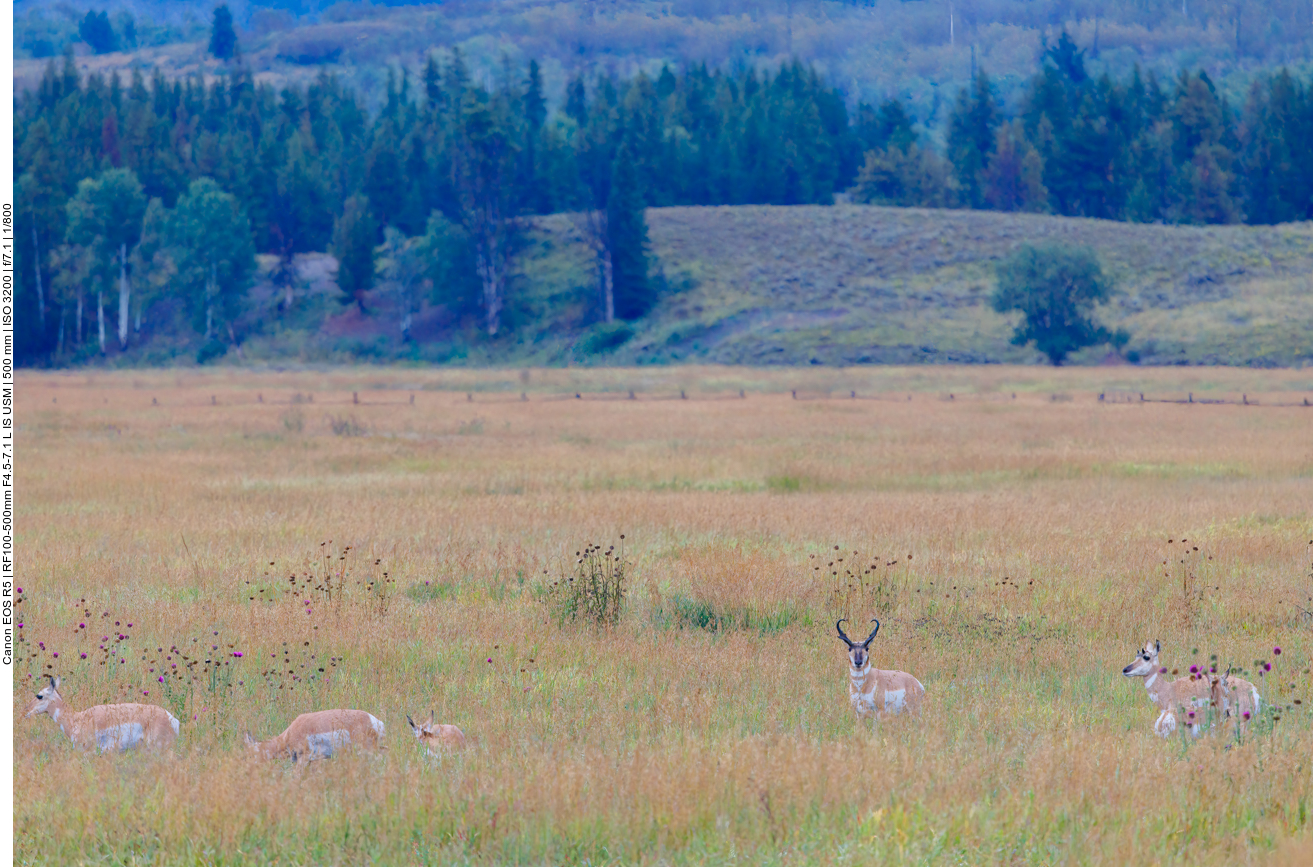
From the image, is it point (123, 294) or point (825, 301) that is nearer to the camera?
point (123, 294)

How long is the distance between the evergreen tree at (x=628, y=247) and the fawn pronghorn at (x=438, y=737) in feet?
289

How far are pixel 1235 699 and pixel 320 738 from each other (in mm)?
5584

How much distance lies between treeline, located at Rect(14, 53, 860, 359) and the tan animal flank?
88063 mm

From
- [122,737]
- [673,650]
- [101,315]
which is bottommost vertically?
[101,315]

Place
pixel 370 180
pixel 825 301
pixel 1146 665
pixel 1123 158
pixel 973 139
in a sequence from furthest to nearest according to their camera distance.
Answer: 1. pixel 973 139
2. pixel 1123 158
3. pixel 370 180
4. pixel 825 301
5. pixel 1146 665

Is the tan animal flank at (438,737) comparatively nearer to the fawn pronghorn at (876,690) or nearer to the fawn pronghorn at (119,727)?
the fawn pronghorn at (119,727)

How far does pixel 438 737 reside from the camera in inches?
309

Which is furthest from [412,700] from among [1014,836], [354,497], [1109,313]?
[1109,313]

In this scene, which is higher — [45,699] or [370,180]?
[370,180]

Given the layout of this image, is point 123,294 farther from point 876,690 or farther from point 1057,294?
point 876,690

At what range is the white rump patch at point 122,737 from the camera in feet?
26.3

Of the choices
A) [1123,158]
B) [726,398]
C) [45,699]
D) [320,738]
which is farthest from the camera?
[1123,158]

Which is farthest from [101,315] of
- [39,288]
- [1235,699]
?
[1235,699]

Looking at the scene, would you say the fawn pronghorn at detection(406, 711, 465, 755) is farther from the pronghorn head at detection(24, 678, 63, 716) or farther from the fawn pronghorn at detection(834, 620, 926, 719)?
the fawn pronghorn at detection(834, 620, 926, 719)
